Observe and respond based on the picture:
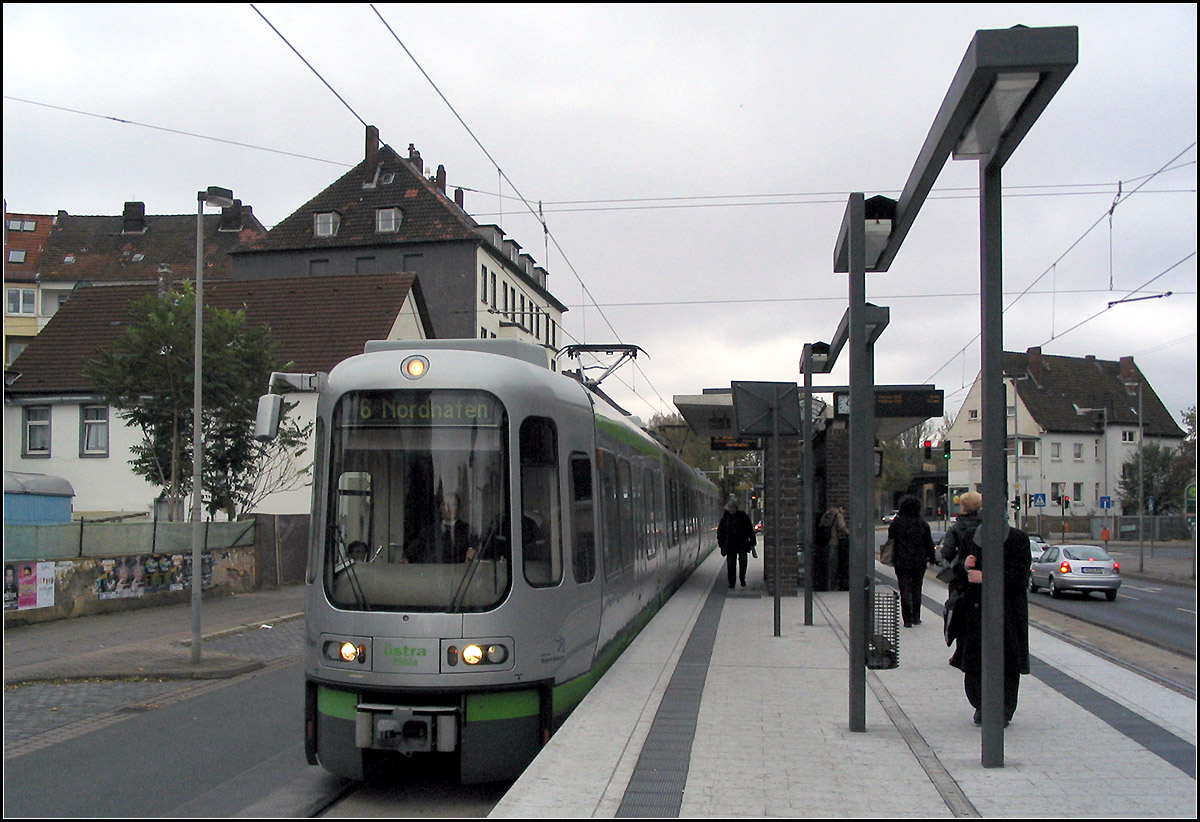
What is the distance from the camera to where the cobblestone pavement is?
9469 mm

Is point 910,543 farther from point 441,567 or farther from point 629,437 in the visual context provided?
point 441,567

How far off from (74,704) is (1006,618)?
28.7 ft

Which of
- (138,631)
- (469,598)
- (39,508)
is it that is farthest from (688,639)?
(39,508)

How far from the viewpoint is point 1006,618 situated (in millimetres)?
7004

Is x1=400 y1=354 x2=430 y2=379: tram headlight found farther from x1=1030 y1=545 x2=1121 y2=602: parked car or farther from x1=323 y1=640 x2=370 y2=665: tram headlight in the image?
x1=1030 y1=545 x2=1121 y2=602: parked car

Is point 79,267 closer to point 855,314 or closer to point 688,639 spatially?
point 688,639

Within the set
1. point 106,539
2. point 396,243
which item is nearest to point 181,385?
point 106,539

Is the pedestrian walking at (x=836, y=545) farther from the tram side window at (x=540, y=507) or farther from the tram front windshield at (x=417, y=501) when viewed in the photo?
the tram front windshield at (x=417, y=501)

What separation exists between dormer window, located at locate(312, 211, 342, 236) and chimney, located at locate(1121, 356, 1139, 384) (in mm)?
43625

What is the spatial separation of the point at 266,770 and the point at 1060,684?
20.8 ft

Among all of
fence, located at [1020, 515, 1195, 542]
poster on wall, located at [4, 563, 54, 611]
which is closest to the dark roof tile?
poster on wall, located at [4, 563, 54, 611]

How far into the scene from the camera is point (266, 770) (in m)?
7.80

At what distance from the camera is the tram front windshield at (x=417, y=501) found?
23.3 feet

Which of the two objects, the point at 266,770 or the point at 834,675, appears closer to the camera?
the point at 266,770
